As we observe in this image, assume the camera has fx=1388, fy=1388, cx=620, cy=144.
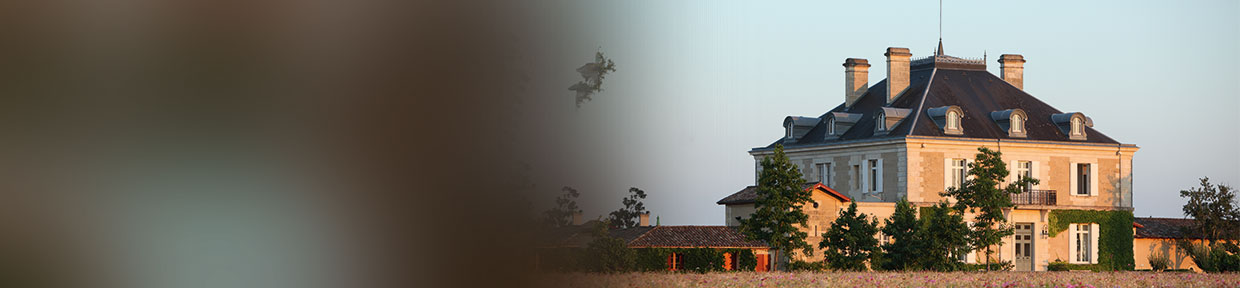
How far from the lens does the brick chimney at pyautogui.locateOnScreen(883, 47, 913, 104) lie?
49.5 metres

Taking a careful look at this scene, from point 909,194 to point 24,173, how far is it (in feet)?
142

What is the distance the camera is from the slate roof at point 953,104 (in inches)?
1858

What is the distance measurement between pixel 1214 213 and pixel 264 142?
5075 centimetres

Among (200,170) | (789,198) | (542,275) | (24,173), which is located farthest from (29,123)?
(789,198)

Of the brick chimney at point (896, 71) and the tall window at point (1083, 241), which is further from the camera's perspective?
the brick chimney at point (896, 71)

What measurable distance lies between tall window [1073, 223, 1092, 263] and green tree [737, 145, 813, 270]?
18.0 meters

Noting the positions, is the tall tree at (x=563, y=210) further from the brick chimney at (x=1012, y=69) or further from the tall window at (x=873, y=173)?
the brick chimney at (x=1012, y=69)

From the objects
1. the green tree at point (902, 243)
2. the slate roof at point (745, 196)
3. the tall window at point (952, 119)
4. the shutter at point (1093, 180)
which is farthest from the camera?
the shutter at point (1093, 180)

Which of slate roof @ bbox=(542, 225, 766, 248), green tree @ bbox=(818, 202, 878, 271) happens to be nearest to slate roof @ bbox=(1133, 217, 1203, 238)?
slate roof @ bbox=(542, 225, 766, 248)

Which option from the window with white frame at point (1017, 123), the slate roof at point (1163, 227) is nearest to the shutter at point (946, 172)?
the window with white frame at point (1017, 123)

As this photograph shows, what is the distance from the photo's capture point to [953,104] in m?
48.6

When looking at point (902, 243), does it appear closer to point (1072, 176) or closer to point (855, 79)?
point (1072, 176)

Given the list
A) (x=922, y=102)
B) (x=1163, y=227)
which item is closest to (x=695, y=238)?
(x=922, y=102)

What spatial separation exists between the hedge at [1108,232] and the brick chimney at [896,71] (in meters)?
6.87
